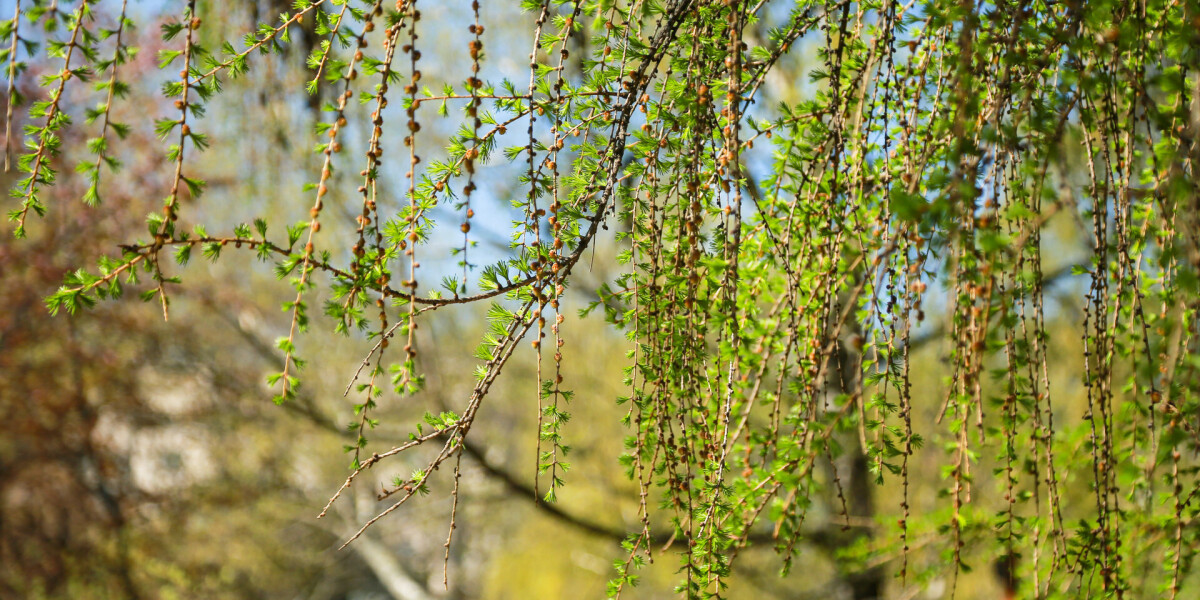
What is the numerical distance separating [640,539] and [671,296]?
0.35 metres

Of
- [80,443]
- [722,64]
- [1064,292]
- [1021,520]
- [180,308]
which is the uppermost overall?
[180,308]

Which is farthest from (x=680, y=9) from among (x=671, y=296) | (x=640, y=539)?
(x=640, y=539)

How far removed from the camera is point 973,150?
0.75 meters

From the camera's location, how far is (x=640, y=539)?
1156mm

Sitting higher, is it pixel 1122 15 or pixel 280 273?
pixel 1122 15

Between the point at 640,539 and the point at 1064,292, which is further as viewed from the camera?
the point at 1064,292

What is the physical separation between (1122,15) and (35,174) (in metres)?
1.45

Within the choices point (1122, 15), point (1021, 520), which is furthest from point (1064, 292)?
point (1122, 15)

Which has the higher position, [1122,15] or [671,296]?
[1122,15]

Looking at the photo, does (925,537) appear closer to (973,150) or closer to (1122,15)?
(1122,15)

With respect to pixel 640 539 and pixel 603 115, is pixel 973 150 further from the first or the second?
pixel 640 539

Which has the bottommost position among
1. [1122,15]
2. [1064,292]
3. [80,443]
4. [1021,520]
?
[1021,520]

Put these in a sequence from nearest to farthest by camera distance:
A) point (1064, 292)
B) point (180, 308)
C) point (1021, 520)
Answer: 1. point (1021, 520)
2. point (1064, 292)
3. point (180, 308)

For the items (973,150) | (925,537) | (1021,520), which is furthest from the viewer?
(925,537)
